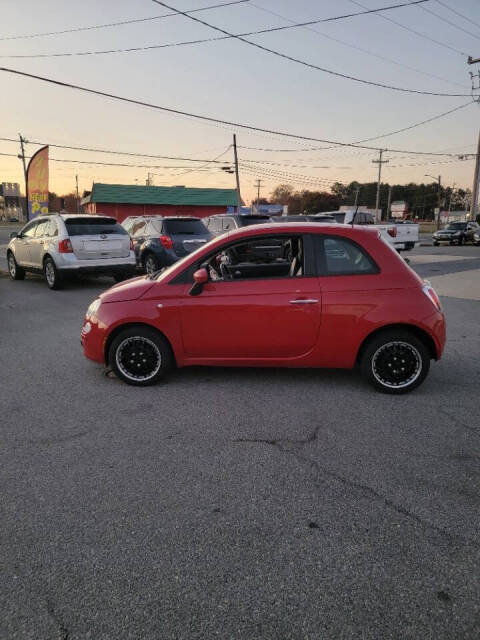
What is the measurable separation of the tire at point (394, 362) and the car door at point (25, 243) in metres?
10.4

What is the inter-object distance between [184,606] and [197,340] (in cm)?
288

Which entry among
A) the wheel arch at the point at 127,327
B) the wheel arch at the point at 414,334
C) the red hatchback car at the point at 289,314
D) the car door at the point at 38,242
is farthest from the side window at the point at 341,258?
the car door at the point at 38,242

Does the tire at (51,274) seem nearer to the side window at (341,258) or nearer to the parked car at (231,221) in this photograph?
the parked car at (231,221)

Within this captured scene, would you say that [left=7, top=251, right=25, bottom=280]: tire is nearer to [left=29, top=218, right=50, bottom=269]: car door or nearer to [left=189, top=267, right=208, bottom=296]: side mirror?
[left=29, top=218, right=50, bottom=269]: car door

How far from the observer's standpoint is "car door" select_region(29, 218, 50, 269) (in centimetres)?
1169

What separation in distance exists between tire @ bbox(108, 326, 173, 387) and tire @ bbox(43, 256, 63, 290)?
710cm

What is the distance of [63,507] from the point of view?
2.83 metres

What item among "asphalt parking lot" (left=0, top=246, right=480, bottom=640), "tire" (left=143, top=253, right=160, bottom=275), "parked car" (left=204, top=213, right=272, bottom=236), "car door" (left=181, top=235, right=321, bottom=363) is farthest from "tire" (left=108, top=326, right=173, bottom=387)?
"parked car" (left=204, top=213, right=272, bottom=236)

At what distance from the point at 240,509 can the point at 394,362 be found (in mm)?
2446

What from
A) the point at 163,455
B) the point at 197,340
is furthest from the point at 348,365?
the point at 163,455

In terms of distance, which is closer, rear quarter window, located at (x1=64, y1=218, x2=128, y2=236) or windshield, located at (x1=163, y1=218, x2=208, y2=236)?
rear quarter window, located at (x1=64, y1=218, x2=128, y2=236)

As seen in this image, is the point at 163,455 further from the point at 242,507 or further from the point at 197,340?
the point at 197,340

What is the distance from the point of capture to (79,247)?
11023 mm

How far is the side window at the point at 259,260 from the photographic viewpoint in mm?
4754
